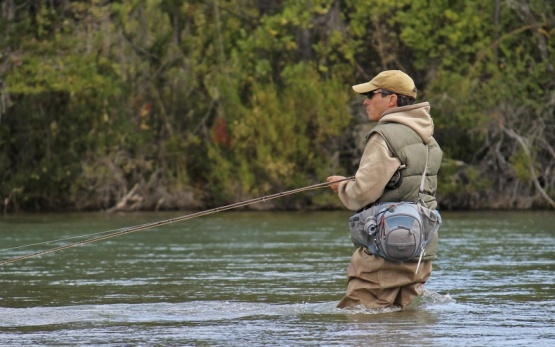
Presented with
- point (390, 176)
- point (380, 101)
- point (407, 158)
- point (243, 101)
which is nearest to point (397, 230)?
point (390, 176)

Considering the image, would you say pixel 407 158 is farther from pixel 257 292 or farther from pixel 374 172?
pixel 257 292

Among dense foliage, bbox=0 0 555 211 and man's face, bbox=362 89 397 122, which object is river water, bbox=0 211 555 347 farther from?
dense foliage, bbox=0 0 555 211

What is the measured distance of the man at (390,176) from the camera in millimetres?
8648

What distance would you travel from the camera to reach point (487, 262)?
13508 mm

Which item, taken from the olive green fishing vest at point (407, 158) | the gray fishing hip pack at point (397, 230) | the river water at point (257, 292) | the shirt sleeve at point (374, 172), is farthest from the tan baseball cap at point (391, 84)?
the river water at point (257, 292)

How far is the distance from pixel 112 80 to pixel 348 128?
14.9 ft

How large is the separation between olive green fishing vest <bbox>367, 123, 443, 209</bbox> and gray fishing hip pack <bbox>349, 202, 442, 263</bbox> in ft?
0.25

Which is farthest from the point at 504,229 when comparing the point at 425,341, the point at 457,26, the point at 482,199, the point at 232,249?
the point at 425,341

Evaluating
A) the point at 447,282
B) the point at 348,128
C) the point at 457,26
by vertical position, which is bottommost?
the point at 447,282

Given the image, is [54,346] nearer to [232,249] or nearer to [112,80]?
[232,249]

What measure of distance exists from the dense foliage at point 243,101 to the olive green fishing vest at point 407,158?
1689 cm

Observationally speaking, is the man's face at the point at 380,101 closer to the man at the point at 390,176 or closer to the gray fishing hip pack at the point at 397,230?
the man at the point at 390,176

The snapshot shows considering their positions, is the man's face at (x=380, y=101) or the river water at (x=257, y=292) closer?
the river water at (x=257, y=292)

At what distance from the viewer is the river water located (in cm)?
806
